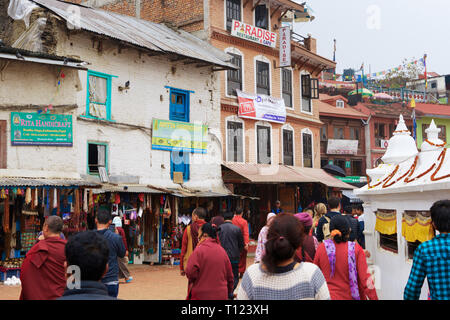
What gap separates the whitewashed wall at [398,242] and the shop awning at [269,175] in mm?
9275

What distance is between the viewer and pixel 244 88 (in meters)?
22.6

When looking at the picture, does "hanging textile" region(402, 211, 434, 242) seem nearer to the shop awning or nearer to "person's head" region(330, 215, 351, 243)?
"person's head" region(330, 215, 351, 243)

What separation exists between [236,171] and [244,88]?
4127 millimetres

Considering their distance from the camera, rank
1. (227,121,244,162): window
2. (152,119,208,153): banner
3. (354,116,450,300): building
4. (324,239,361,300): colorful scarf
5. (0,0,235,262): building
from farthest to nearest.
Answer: (227,121,244,162): window → (152,119,208,153): banner → (0,0,235,262): building → (354,116,450,300): building → (324,239,361,300): colorful scarf

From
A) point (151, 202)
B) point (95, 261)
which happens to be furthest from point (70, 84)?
point (95, 261)

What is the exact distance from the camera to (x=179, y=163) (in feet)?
63.7

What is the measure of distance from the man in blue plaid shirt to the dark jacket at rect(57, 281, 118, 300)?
253 centimetres

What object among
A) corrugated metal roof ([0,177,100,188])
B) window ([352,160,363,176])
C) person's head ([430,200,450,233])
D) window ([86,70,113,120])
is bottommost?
person's head ([430,200,450,233])

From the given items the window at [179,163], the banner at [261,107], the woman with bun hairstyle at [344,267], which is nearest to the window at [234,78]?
the banner at [261,107]

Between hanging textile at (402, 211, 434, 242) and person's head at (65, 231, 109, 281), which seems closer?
person's head at (65, 231, 109, 281)

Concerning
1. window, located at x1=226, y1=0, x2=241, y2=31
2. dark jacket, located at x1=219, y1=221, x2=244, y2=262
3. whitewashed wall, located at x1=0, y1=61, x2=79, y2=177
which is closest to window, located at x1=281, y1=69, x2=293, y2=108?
window, located at x1=226, y1=0, x2=241, y2=31

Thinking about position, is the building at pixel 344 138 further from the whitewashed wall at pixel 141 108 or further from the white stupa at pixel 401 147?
the white stupa at pixel 401 147

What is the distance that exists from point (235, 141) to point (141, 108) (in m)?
5.20

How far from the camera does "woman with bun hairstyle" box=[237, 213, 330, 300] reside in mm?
3586
